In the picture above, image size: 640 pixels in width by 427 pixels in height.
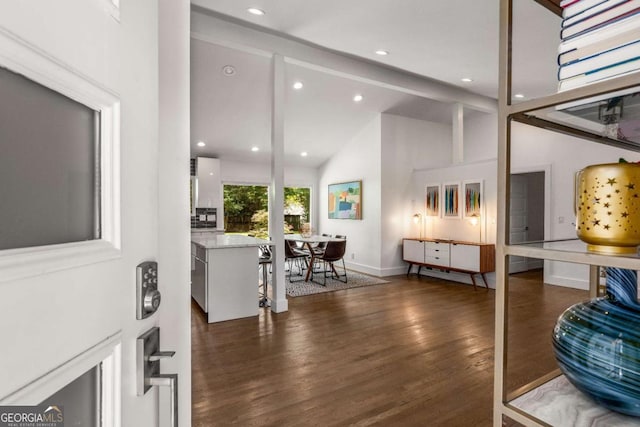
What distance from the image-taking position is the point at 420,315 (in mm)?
4152

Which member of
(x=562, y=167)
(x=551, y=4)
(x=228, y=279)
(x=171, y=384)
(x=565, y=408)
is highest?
(x=562, y=167)

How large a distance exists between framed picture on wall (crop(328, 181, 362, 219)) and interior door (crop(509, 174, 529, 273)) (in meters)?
3.16

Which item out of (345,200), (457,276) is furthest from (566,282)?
(345,200)

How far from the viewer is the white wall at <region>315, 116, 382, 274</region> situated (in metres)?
6.91

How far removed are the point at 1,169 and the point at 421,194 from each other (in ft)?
23.3

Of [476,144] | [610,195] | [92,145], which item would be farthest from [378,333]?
[476,144]

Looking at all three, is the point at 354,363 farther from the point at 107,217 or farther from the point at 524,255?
the point at 107,217

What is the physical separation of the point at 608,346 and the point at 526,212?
7.66m

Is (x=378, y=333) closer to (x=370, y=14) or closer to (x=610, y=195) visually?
(x=610, y=195)

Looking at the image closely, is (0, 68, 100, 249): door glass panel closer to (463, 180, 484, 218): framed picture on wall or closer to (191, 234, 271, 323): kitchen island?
(191, 234, 271, 323): kitchen island

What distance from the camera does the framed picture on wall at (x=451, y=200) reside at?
6.31 m

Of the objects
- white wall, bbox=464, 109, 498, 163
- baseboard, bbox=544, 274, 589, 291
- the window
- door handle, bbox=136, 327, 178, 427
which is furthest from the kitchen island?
white wall, bbox=464, 109, 498, 163

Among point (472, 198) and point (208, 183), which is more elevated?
point (208, 183)

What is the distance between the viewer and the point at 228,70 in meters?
5.24
